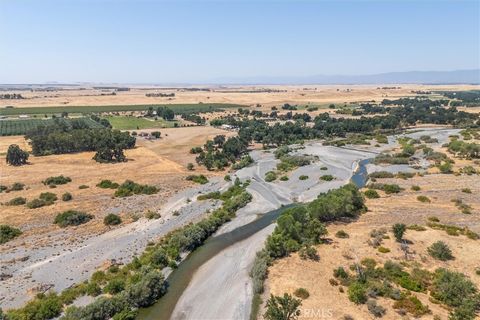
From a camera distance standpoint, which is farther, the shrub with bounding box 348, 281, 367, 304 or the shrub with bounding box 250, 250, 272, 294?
the shrub with bounding box 250, 250, 272, 294

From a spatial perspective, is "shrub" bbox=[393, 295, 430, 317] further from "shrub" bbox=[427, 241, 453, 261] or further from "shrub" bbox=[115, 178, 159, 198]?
"shrub" bbox=[115, 178, 159, 198]

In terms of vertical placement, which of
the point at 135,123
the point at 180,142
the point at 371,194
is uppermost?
the point at 135,123

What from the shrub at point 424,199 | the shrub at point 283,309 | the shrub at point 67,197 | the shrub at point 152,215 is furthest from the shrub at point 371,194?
the shrub at point 67,197

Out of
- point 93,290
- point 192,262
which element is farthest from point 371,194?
point 93,290

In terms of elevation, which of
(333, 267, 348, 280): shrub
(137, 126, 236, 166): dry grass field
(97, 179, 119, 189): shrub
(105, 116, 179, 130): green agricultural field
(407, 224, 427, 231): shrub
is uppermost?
(105, 116, 179, 130): green agricultural field

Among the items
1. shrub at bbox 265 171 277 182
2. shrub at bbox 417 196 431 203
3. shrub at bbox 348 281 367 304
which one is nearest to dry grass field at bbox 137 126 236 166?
shrub at bbox 265 171 277 182

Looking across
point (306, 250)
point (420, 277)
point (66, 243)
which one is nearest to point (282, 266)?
point (306, 250)

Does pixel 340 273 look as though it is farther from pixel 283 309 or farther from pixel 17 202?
pixel 17 202

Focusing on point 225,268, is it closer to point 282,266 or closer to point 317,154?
point 282,266
